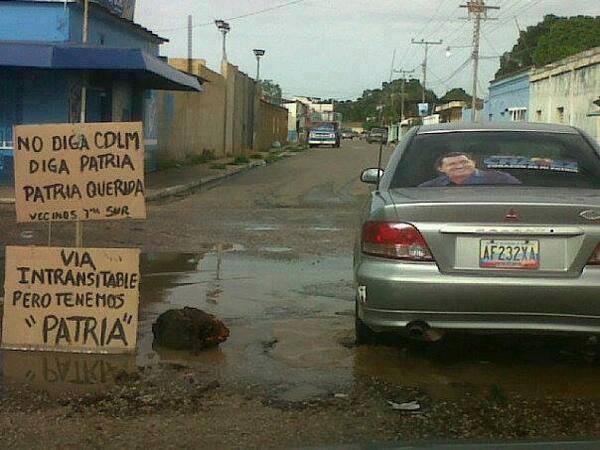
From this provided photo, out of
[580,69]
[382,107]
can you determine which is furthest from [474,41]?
[382,107]

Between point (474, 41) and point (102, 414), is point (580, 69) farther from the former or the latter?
point (102, 414)

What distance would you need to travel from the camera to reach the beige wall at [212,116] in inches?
1177

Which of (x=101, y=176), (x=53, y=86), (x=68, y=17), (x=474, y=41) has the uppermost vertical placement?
(x=474, y=41)

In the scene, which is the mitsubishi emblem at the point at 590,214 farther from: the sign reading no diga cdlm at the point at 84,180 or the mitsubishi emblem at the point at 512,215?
the sign reading no diga cdlm at the point at 84,180

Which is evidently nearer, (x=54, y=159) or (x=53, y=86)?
(x=54, y=159)

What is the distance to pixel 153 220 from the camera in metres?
14.6

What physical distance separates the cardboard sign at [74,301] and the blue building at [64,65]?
12.3 m

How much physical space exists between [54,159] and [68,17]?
1498 cm

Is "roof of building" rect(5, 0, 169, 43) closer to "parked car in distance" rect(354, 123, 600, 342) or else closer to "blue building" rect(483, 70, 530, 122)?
"parked car in distance" rect(354, 123, 600, 342)

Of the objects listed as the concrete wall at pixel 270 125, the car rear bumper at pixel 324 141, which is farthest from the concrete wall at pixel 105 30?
the car rear bumper at pixel 324 141

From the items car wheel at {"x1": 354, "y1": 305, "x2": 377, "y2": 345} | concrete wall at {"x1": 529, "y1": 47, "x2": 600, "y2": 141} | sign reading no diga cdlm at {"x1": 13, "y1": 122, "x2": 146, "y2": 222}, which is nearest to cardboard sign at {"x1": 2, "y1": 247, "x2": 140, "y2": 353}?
sign reading no diga cdlm at {"x1": 13, "y1": 122, "x2": 146, "y2": 222}

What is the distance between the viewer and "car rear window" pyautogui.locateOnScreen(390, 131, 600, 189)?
575cm

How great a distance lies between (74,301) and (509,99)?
150ft

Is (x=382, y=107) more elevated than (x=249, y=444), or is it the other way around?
(x=382, y=107)
